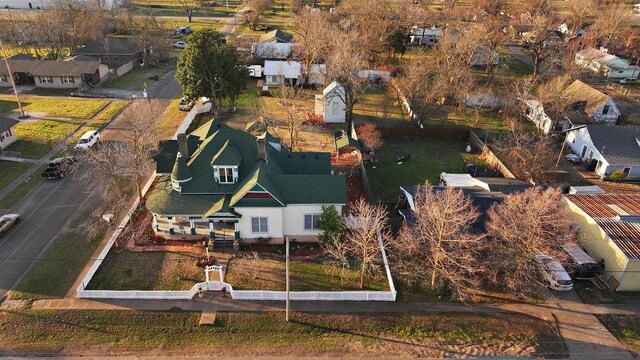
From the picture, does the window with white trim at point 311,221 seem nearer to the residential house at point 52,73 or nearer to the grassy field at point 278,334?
the grassy field at point 278,334

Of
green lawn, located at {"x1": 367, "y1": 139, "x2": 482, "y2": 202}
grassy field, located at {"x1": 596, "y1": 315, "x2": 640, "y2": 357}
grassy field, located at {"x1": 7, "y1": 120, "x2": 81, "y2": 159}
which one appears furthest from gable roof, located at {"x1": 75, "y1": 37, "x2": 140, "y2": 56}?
grassy field, located at {"x1": 596, "y1": 315, "x2": 640, "y2": 357}

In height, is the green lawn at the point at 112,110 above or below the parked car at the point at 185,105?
below

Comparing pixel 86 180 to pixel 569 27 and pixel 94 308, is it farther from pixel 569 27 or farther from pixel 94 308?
pixel 569 27

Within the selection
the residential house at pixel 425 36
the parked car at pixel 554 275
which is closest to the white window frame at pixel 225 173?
the parked car at pixel 554 275

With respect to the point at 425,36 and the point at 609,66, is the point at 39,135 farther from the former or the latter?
the point at 609,66

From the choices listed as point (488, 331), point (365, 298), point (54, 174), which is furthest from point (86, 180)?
point (488, 331)

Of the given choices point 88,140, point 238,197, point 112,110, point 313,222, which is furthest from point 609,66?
point 88,140

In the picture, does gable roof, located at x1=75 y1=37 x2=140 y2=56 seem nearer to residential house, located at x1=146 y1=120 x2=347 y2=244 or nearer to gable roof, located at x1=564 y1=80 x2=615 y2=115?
residential house, located at x1=146 y1=120 x2=347 y2=244
